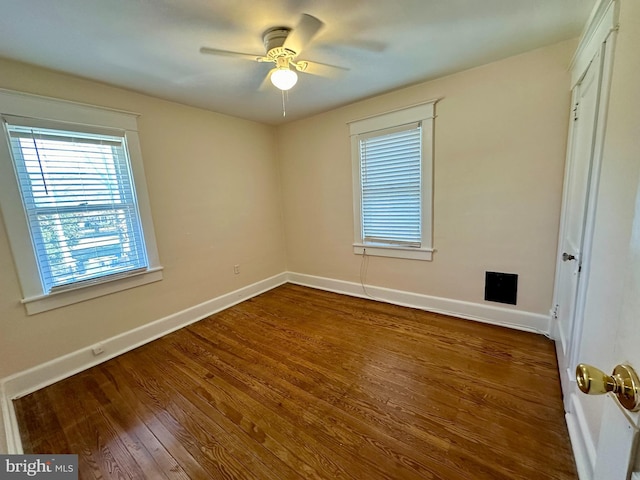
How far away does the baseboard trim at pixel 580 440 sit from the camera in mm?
1198

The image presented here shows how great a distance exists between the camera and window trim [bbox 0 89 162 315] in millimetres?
1929

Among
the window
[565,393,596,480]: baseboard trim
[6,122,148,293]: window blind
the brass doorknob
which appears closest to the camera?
the brass doorknob

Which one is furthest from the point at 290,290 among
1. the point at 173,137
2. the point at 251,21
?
the point at 251,21

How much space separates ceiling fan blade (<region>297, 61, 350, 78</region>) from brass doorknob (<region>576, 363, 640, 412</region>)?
240 cm

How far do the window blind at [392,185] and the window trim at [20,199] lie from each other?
7.88 feet

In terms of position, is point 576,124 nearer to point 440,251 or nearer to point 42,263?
point 440,251

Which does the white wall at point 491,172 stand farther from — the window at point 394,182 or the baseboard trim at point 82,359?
the baseboard trim at point 82,359

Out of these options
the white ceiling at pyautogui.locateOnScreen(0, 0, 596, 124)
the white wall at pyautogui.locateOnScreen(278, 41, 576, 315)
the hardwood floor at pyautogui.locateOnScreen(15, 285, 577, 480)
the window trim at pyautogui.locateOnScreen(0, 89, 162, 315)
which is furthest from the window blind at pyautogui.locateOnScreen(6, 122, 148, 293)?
the white wall at pyautogui.locateOnScreen(278, 41, 576, 315)

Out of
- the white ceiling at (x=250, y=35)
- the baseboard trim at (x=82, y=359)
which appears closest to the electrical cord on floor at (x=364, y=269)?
the baseboard trim at (x=82, y=359)

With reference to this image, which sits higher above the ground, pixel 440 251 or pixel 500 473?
pixel 440 251

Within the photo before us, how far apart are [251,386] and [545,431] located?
185 centimetres

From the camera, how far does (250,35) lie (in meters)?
1.78

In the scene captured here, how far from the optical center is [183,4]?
147cm

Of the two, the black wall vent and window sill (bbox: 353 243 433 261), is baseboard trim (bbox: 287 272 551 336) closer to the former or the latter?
the black wall vent
